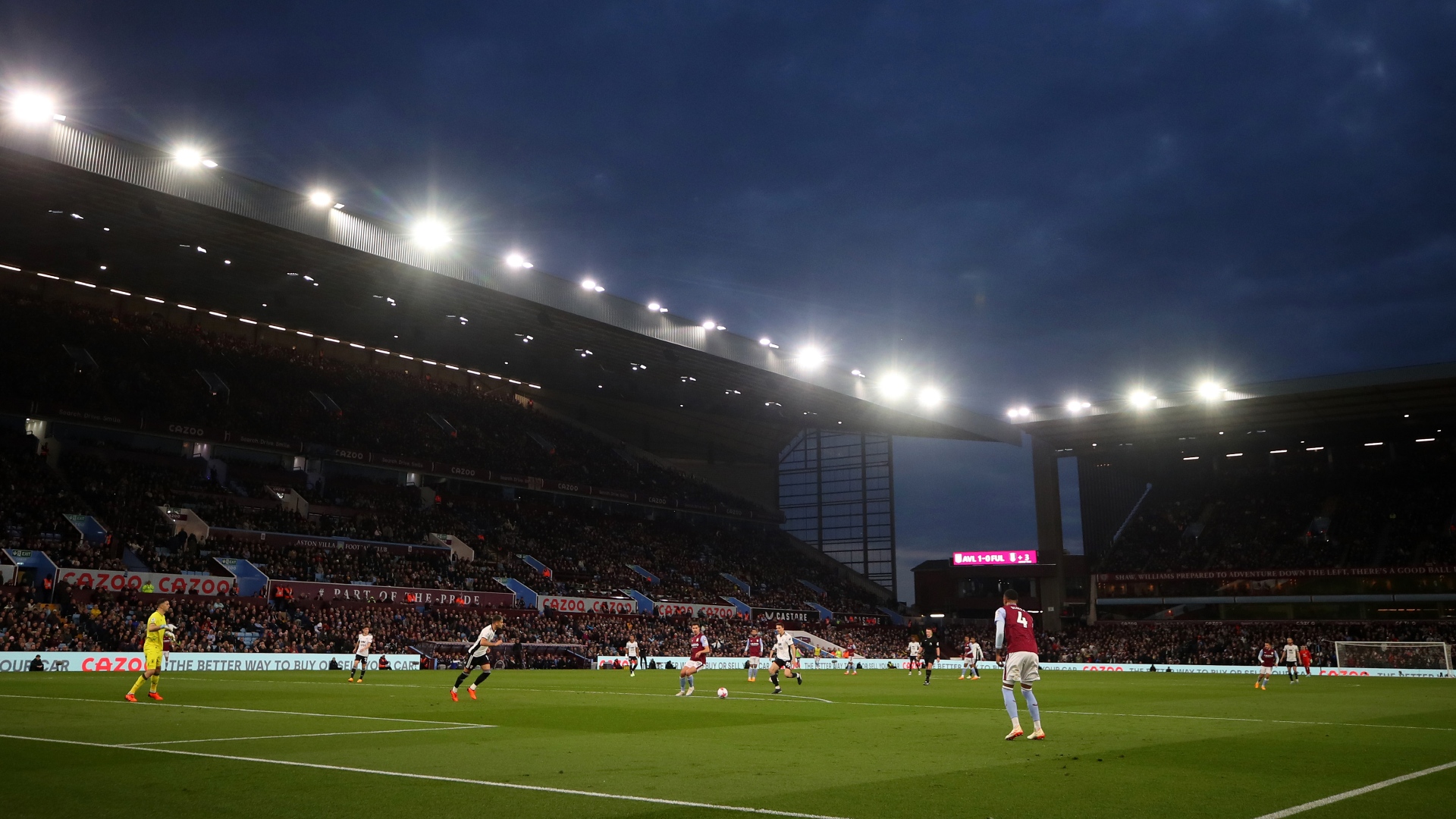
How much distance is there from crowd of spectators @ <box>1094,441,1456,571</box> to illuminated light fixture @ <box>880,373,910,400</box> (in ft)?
77.3

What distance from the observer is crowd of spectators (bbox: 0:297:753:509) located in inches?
2023

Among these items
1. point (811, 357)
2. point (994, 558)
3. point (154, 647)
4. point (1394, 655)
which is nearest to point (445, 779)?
point (154, 647)

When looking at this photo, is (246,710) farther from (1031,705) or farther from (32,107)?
(32,107)

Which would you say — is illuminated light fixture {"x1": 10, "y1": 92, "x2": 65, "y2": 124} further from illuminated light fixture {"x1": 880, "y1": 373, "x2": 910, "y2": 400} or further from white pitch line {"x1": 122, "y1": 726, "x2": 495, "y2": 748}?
illuminated light fixture {"x1": 880, "y1": 373, "x2": 910, "y2": 400}

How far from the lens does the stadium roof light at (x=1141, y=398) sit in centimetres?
6154

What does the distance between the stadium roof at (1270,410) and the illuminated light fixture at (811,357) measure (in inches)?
643

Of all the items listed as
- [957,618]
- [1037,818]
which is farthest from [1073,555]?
[1037,818]

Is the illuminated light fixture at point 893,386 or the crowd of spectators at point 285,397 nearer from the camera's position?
the crowd of spectators at point 285,397

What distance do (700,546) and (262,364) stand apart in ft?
105

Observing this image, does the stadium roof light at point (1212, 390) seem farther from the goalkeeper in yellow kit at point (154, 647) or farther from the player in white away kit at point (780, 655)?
the goalkeeper in yellow kit at point (154, 647)

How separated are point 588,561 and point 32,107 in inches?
1610

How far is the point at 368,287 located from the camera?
48.9 m

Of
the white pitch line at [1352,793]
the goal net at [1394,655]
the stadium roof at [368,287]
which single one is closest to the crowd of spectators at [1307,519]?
the stadium roof at [368,287]

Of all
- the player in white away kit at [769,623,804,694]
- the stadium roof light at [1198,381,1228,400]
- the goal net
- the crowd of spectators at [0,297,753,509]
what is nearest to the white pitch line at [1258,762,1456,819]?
the player in white away kit at [769,623,804,694]
